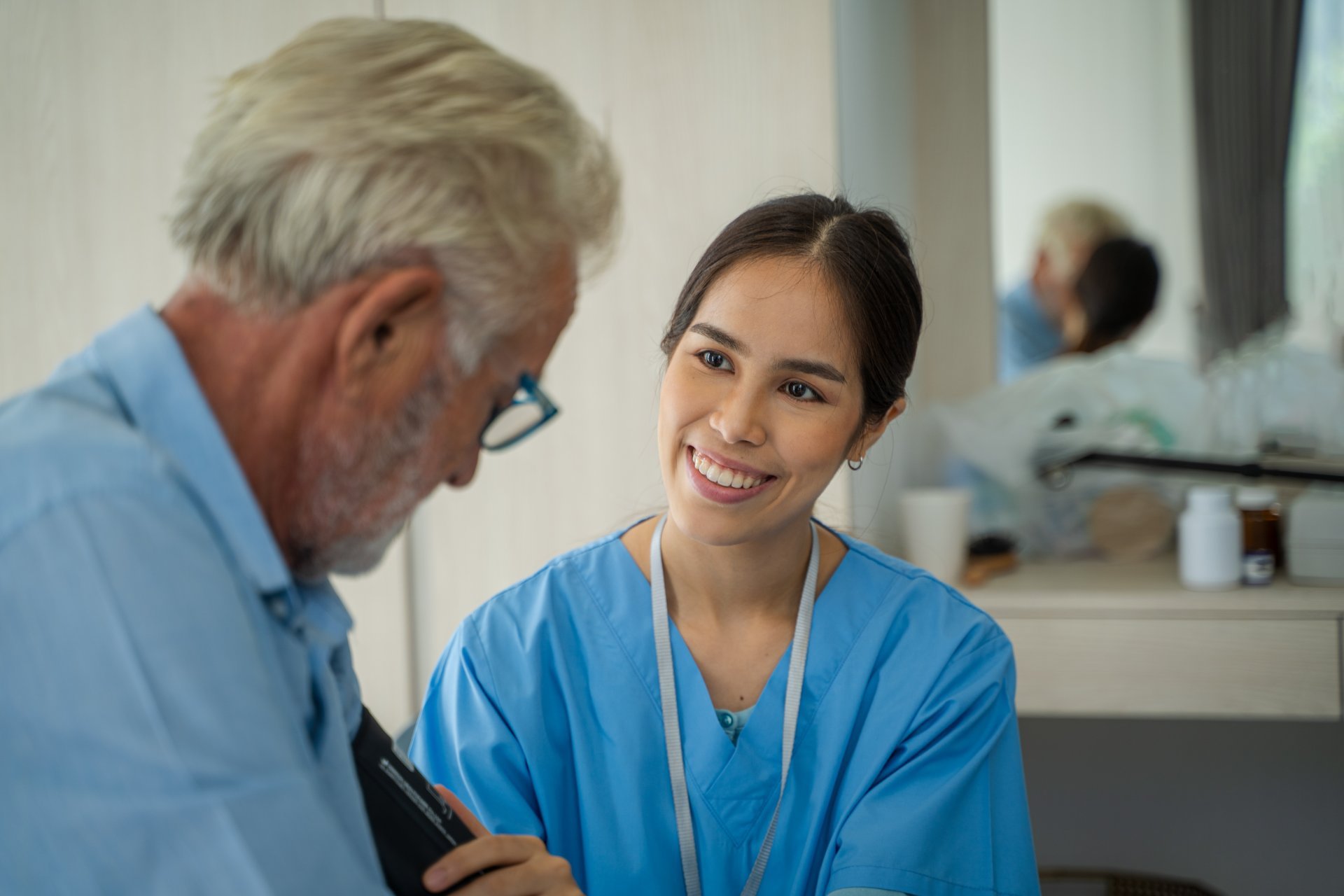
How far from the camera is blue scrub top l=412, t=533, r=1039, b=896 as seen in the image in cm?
113

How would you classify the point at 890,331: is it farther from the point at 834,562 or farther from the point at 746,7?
the point at 746,7

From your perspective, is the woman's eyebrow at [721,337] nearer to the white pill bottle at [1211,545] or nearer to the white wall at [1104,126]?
the white pill bottle at [1211,545]

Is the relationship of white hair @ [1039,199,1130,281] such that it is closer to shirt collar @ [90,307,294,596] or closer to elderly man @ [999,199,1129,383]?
elderly man @ [999,199,1129,383]

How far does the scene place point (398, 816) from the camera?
740mm

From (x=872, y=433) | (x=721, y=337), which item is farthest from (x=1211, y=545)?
(x=721, y=337)

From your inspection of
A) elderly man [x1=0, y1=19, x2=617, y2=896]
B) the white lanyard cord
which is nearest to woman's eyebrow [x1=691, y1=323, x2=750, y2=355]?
the white lanyard cord

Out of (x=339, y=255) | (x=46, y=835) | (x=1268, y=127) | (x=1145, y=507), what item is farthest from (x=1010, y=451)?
(x=46, y=835)

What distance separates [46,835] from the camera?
1.62ft

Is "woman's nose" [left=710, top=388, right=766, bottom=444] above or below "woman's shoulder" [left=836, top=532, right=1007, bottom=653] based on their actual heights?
above

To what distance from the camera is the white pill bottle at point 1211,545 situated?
1.77 m

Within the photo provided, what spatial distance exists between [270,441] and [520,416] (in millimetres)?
169

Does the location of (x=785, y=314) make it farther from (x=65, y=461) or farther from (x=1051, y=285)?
(x=1051, y=285)

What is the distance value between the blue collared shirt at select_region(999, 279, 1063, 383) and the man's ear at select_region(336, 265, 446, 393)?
5.68ft

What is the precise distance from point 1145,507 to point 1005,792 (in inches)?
40.3
